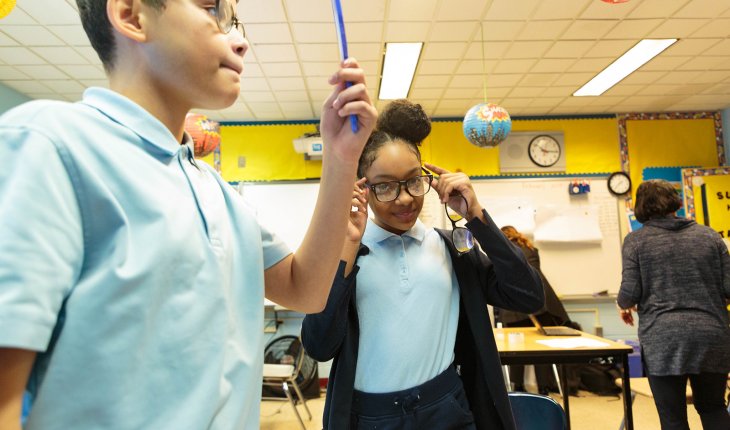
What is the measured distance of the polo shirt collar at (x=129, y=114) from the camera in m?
0.54

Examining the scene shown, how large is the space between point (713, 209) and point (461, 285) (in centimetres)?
559

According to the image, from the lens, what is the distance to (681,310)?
2441 millimetres

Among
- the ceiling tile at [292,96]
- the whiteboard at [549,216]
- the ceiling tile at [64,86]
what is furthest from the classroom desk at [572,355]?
the ceiling tile at [64,86]

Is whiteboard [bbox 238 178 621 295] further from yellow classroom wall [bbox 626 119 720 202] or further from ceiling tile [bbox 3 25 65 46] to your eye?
ceiling tile [bbox 3 25 65 46]

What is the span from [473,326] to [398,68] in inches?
140

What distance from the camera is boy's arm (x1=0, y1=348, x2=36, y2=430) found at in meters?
0.36

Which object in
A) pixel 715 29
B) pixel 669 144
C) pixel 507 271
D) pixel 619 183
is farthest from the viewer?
pixel 669 144

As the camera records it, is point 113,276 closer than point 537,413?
Yes

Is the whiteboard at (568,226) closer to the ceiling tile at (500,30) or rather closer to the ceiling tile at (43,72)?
the ceiling tile at (500,30)

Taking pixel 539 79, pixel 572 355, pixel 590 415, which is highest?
pixel 539 79

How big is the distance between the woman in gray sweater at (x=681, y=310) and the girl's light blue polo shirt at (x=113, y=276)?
2.62 m

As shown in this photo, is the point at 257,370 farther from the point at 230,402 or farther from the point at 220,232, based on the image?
the point at 220,232

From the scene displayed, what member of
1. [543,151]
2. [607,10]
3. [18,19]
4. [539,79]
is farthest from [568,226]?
[18,19]

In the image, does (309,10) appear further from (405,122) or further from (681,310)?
(681,310)
